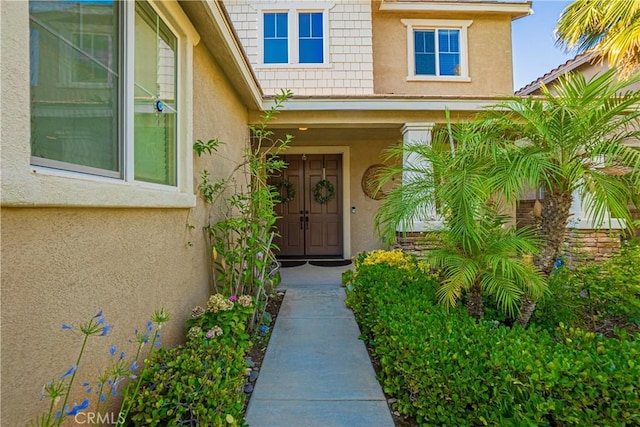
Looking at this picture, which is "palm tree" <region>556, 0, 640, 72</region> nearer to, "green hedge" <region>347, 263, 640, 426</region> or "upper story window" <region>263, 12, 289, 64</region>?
"green hedge" <region>347, 263, 640, 426</region>

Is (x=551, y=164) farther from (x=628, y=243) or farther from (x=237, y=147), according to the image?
(x=237, y=147)

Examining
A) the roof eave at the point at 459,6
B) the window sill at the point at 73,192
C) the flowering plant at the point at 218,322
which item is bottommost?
the flowering plant at the point at 218,322

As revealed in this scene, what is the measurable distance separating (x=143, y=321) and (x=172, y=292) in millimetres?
473

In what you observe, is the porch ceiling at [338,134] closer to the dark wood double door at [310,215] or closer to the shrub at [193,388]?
the dark wood double door at [310,215]

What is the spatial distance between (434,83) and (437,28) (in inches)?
56.1

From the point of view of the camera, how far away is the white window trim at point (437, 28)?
7.80 m

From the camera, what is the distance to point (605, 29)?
254 inches

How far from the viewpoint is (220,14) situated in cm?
305

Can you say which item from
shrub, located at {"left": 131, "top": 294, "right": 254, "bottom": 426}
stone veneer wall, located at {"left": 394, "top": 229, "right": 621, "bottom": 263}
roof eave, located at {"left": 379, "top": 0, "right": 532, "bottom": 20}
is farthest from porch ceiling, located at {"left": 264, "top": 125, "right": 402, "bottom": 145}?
shrub, located at {"left": 131, "top": 294, "right": 254, "bottom": 426}

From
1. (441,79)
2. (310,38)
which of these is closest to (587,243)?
(441,79)

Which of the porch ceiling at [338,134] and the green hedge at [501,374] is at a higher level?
the porch ceiling at [338,134]

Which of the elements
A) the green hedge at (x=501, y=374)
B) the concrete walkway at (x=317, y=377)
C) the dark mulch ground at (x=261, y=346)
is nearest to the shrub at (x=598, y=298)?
the green hedge at (x=501, y=374)

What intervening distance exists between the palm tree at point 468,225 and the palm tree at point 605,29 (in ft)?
16.0
